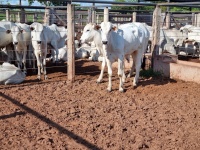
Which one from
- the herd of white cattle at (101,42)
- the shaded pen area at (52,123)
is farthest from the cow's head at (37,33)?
the shaded pen area at (52,123)

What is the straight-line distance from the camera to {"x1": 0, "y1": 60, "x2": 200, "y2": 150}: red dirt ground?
4.55 metres

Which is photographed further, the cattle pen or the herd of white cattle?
the herd of white cattle

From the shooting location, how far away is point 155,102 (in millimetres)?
6488

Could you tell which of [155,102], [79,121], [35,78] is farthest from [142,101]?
[35,78]

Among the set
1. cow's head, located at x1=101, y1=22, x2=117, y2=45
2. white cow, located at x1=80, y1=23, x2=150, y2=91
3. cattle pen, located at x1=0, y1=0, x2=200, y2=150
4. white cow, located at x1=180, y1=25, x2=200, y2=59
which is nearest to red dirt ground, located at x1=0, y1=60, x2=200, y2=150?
cattle pen, located at x1=0, y1=0, x2=200, y2=150

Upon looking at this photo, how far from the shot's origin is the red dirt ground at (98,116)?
4555 mm

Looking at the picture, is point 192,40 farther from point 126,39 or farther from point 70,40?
point 70,40

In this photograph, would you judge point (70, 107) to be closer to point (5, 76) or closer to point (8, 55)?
point (5, 76)

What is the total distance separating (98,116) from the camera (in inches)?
221

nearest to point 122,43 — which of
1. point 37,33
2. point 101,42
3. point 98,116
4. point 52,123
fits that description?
point 101,42

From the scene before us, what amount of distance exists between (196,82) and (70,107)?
12.4 ft

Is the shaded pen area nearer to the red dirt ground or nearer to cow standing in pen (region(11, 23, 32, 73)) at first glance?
the red dirt ground

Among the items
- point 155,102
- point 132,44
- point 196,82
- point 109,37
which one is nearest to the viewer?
point 155,102

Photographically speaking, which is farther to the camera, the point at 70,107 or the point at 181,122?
the point at 70,107
